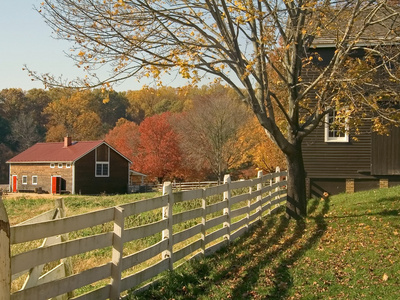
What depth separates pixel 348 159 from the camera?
75.4 feet

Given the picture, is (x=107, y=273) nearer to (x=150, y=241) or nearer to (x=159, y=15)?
(x=159, y=15)

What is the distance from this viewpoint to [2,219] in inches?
122

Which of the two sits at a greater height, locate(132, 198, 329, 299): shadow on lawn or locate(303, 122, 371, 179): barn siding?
locate(303, 122, 371, 179): barn siding

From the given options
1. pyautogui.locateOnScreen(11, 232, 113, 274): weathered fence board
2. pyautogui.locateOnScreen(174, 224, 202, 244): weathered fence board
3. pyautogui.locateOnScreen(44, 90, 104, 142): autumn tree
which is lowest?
pyautogui.locateOnScreen(174, 224, 202, 244): weathered fence board

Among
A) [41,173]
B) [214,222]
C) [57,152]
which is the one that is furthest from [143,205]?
[57,152]

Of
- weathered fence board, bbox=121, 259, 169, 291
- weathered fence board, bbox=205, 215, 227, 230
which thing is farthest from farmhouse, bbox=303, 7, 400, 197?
weathered fence board, bbox=121, 259, 169, 291

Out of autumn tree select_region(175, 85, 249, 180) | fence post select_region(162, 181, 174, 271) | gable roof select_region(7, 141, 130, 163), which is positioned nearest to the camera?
fence post select_region(162, 181, 174, 271)

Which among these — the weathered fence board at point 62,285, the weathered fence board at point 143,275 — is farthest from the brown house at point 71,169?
the weathered fence board at point 62,285

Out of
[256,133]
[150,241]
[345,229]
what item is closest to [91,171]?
[256,133]

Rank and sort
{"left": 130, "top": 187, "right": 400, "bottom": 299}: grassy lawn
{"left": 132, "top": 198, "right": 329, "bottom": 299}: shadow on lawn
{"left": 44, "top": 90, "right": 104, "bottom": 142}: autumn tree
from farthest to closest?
{"left": 44, "top": 90, "right": 104, "bottom": 142}: autumn tree → {"left": 130, "top": 187, "right": 400, "bottom": 299}: grassy lawn → {"left": 132, "top": 198, "right": 329, "bottom": 299}: shadow on lawn

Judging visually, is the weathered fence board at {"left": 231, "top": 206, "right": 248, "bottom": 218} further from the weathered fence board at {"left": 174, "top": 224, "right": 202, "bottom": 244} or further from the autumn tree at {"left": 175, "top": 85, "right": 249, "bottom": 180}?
the autumn tree at {"left": 175, "top": 85, "right": 249, "bottom": 180}

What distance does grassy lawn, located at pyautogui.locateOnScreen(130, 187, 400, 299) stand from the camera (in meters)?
7.31

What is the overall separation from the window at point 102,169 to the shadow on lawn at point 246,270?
46.6m

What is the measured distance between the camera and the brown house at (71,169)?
55.5m
